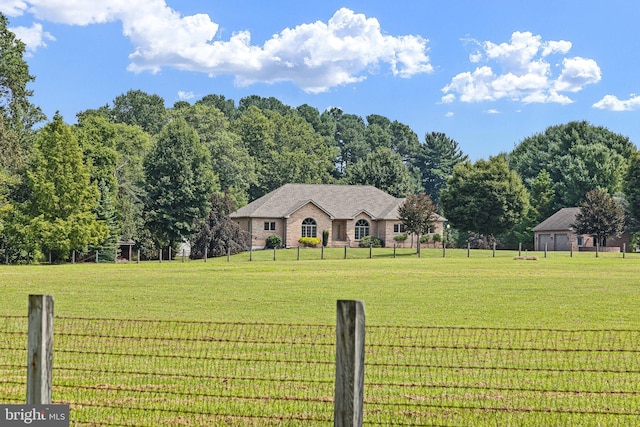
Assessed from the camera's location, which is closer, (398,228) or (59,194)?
(59,194)

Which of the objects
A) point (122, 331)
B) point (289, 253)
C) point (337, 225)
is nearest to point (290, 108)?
point (337, 225)

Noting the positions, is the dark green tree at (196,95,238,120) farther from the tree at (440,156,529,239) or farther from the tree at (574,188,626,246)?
the tree at (574,188,626,246)

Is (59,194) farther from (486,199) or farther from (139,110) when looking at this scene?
(139,110)

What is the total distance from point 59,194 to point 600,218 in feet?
149

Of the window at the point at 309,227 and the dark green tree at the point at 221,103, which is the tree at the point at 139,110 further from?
the window at the point at 309,227

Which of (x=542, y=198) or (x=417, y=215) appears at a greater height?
(x=542, y=198)

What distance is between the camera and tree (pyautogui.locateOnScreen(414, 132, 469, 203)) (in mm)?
137375

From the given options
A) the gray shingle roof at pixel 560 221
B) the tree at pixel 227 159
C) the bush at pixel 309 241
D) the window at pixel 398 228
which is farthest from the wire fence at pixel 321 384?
the tree at pixel 227 159

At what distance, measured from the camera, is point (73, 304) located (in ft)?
77.1

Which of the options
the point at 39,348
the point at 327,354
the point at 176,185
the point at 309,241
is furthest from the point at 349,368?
the point at 176,185

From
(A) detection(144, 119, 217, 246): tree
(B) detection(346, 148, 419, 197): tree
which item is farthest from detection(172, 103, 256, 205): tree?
(B) detection(346, 148, 419, 197): tree

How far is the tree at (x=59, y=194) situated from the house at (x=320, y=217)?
18.6 meters

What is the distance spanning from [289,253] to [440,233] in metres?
19.5

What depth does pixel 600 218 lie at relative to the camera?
7175 cm
